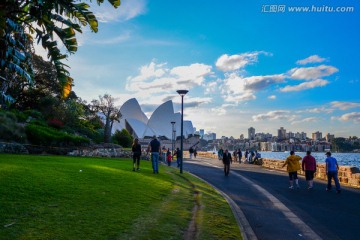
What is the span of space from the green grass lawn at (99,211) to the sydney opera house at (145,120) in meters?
77.1

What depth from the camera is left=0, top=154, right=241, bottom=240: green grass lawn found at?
5523 millimetres

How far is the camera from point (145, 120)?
3725 inches

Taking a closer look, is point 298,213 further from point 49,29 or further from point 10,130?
point 10,130

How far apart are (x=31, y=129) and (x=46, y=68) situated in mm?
18221

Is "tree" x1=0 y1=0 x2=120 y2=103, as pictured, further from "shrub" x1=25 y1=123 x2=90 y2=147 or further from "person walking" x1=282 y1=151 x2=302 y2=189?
"shrub" x1=25 y1=123 x2=90 y2=147

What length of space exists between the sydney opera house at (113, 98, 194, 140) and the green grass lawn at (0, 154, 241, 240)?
7709 centimetres

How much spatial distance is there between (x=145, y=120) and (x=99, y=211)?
289 ft

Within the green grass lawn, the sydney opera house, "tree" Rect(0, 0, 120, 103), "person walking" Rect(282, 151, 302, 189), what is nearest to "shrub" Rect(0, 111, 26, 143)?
the green grass lawn

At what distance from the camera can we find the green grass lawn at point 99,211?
18.1 ft

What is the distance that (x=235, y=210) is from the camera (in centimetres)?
922

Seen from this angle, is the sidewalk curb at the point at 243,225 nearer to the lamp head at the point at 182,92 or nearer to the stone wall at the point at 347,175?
the stone wall at the point at 347,175

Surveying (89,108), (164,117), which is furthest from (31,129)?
(164,117)

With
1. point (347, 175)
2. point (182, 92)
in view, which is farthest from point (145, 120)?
point (347, 175)

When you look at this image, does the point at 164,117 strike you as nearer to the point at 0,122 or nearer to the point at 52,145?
the point at 52,145
